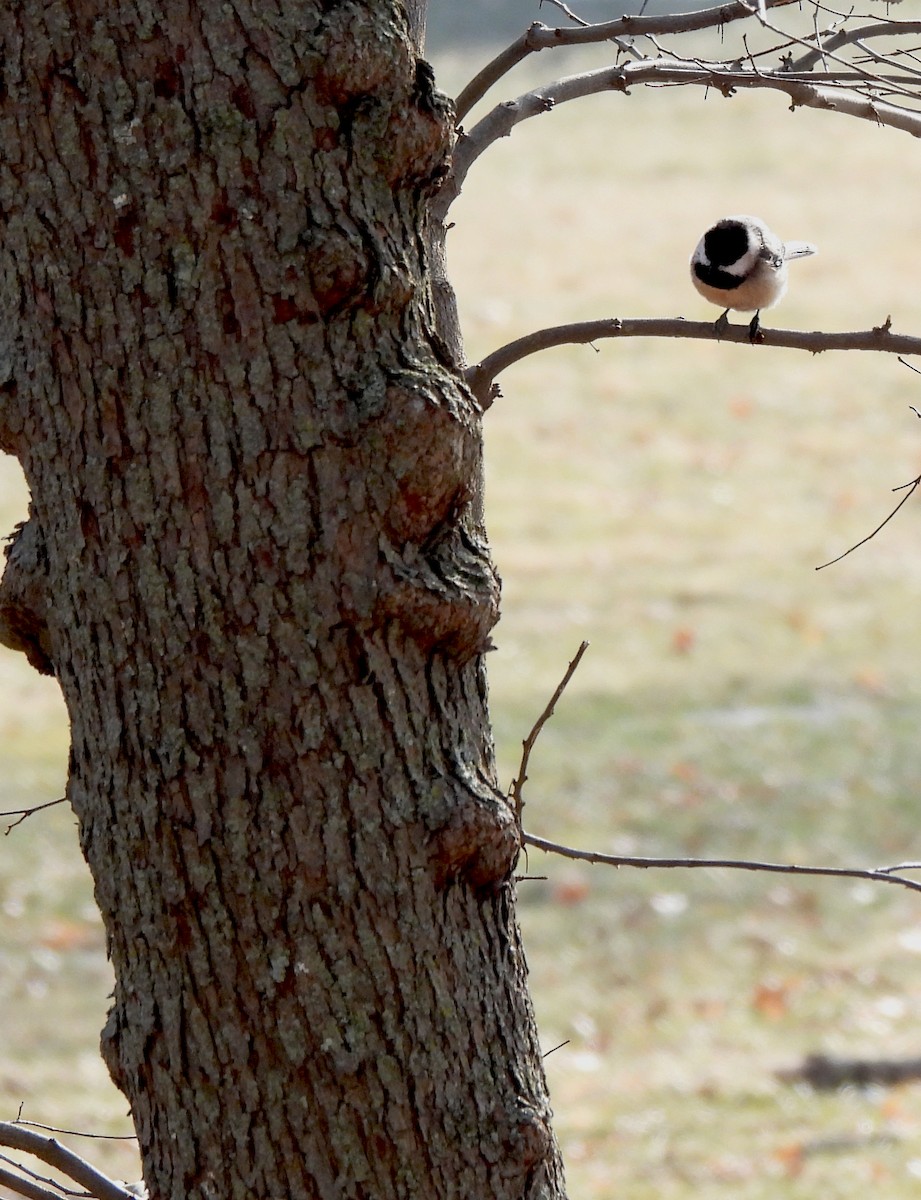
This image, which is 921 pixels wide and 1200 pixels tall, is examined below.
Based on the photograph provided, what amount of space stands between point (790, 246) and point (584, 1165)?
9.51 ft

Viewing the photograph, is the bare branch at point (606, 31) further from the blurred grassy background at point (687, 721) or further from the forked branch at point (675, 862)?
the blurred grassy background at point (687, 721)

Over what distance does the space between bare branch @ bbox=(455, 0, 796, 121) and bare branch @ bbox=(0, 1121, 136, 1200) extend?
5.25 ft

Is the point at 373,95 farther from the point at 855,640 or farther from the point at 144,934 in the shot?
the point at 855,640

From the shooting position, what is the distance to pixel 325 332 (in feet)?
5.78

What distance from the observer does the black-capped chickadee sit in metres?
4.03

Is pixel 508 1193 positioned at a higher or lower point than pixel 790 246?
lower

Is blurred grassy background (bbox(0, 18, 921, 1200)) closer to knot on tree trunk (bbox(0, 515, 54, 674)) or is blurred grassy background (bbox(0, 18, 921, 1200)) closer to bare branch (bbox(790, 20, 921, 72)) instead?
bare branch (bbox(790, 20, 921, 72))

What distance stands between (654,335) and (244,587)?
0.90 metres

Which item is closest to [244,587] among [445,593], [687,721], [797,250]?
[445,593]

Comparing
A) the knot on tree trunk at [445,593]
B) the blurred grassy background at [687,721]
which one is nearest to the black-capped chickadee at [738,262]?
the blurred grassy background at [687,721]

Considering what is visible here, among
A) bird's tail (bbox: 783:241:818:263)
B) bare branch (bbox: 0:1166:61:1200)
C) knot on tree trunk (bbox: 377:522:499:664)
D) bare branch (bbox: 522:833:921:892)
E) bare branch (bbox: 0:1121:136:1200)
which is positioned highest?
bird's tail (bbox: 783:241:818:263)

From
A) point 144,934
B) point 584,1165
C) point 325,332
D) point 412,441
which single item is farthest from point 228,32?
point 584,1165

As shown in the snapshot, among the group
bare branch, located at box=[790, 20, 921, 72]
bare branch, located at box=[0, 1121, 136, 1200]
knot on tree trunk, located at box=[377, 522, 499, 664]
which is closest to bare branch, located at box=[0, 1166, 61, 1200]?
bare branch, located at box=[0, 1121, 136, 1200]

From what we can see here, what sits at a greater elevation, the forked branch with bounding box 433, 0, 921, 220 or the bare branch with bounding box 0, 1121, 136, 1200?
the forked branch with bounding box 433, 0, 921, 220
